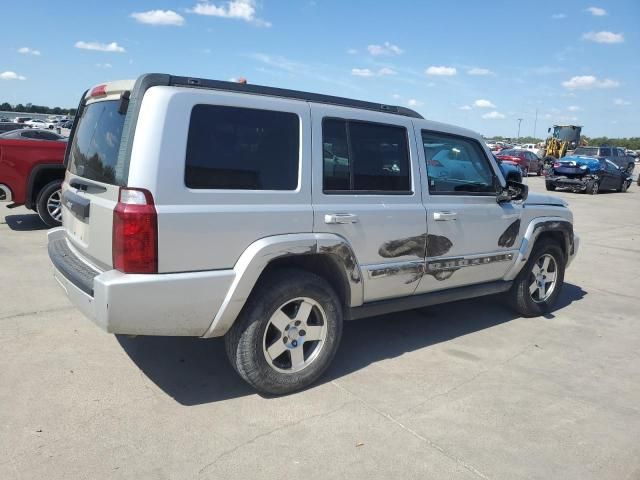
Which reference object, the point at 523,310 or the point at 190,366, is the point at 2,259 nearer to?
the point at 190,366

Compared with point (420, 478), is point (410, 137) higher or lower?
higher

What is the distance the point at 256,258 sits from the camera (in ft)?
10.2

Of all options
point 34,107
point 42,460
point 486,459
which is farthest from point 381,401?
point 34,107

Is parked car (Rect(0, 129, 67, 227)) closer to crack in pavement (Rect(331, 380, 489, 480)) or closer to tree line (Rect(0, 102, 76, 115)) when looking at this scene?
crack in pavement (Rect(331, 380, 489, 480))

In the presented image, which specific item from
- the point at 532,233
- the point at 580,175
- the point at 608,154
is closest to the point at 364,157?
the point at 532,233

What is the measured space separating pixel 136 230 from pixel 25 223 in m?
7.50

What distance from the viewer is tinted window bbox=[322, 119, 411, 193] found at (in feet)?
11.7

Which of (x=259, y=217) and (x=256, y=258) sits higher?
(x=259, y=217)

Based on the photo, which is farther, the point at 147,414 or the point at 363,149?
the point at 363,149

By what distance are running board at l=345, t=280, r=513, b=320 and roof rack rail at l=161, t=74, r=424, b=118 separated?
1468mm

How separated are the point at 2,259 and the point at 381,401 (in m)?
5.29

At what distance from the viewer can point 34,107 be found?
99625 millimetres

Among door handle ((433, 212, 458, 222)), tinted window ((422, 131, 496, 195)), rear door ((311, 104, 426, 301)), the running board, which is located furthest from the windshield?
rear door ((311, 104, 426, 301))

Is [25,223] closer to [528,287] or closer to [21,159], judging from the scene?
[21,159]
